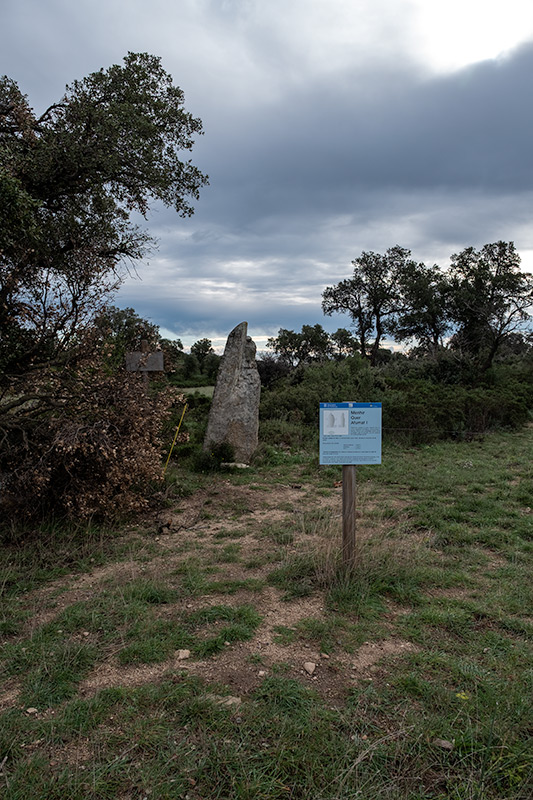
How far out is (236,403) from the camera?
9836 mm

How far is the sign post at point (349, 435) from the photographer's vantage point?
417cm

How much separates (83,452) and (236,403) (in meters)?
4.67

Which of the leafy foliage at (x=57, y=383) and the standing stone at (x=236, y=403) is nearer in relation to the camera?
the leafy foliage at (x=57, y=383)

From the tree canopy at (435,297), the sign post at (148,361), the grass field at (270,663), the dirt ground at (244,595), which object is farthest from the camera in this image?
the tree canopy at (435,297)

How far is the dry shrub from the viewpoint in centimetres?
543

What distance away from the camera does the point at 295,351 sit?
30578mm

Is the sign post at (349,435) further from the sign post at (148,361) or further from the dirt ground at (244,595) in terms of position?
the sign post at (148,361)

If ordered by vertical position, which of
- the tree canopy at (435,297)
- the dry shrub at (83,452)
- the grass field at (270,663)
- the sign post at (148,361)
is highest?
the tree canopy at (435,297)

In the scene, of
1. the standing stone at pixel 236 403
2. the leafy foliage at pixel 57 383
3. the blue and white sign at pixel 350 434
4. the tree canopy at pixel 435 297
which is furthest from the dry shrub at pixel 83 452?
the tree canopy at pixel 435 297

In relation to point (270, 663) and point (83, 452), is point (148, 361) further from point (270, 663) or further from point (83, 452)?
point (270, 663)

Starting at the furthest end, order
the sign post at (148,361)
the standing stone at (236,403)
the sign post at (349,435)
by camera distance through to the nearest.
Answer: the standing stone at (236,403) → the sign post at (148,361) → the sign post at (349,435)

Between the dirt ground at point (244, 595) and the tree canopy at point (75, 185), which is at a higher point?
the tree canopy at point (75, 185)

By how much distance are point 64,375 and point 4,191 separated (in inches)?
99.4

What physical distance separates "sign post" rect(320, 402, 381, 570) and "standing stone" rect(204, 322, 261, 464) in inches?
221
